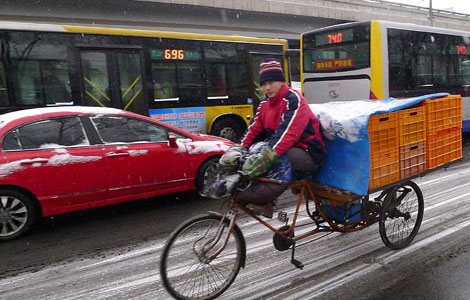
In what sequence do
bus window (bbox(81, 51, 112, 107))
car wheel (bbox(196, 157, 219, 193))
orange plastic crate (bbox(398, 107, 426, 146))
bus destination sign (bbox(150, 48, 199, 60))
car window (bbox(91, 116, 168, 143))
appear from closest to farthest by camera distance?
orange plastic crate (bbox(398, 107, 426, 146)) → car window (bbox(91, 116, 168, 143)) → car wheel (bbox(196, 157, 219, 193)) → bus window (bbox(81, 51, 112, 107)) → bus destination sign (bbox(150, 48, 199, 60))

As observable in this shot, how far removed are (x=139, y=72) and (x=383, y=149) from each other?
8106 mm

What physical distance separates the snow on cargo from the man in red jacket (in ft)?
8.75

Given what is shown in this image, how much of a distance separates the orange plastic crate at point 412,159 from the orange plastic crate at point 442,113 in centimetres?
22

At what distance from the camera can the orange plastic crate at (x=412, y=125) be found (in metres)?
3.88

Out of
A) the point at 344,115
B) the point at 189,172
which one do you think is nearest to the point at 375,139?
the point at 344,115

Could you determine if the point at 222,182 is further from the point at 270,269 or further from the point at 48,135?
the point at 48,135

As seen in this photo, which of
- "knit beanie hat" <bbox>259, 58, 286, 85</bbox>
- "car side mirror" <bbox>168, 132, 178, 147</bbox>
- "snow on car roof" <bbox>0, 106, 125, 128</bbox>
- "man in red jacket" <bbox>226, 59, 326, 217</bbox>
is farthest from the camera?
"car side mirror" <bbox>168, 132, 178, 147</bbox>

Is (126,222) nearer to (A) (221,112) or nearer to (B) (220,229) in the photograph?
(B) (220,229)

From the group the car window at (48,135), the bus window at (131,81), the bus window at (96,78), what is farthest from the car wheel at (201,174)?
the bus window at (96,78)

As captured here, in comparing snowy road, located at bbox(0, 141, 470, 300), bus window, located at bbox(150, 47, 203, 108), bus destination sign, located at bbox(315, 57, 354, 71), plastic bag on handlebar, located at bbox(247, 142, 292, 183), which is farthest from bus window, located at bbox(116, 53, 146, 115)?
plastic bag on handlebar, located at bbox(247, 142, 292, 183)

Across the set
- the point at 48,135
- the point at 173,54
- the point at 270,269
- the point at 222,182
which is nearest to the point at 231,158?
the point at 222,182

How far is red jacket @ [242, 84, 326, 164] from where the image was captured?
3.24 meters

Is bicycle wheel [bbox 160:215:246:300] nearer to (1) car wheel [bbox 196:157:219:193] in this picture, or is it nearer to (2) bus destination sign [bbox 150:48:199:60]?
(1) car wheel [bbox 196:157:219:193]

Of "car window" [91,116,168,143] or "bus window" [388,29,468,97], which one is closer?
"car window" [91,116,168,143]
